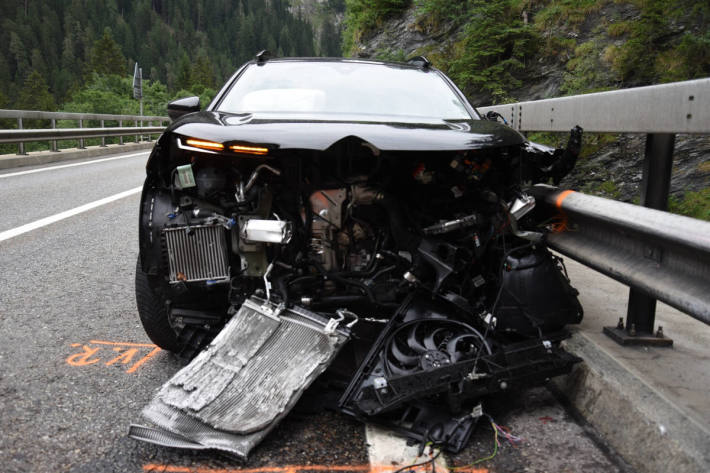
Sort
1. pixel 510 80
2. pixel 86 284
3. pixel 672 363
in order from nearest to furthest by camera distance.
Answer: pixel 672 363 → pixel 86 284 → pixel 510 80

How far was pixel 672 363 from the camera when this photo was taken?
2.54 meters

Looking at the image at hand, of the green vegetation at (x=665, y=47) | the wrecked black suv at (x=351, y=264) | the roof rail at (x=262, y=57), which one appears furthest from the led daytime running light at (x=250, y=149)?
the green vegetation at (x=665, y=47)

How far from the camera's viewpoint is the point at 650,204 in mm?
2545

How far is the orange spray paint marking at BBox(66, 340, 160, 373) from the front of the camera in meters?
2.90

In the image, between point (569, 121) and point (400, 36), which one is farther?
point (400, 36)

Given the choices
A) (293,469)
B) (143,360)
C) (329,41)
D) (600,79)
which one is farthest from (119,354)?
(329,41)

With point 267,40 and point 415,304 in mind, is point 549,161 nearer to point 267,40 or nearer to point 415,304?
point 415,304

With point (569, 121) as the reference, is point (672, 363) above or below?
below

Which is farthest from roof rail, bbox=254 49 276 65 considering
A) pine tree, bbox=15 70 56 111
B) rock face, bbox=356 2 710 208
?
pine tree, bbox=15 70 56 111

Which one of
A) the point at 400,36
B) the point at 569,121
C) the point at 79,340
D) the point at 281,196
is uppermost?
the point at 400,36

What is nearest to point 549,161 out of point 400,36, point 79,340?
point 79,340

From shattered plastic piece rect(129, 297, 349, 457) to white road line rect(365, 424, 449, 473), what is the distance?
1.14 ft

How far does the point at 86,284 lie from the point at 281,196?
2.37 meters

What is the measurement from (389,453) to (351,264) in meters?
0.99
